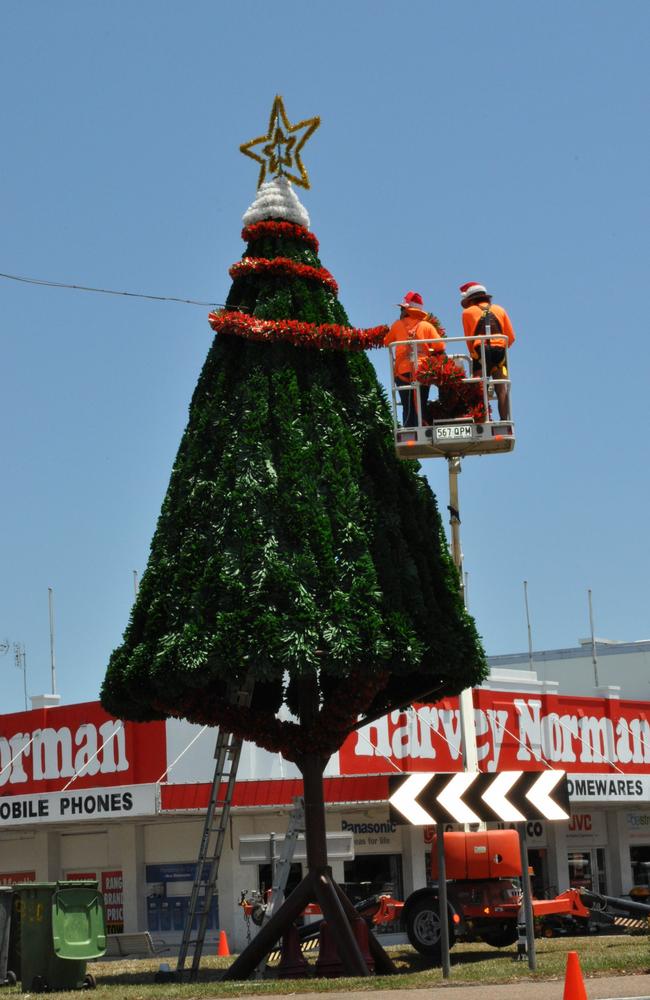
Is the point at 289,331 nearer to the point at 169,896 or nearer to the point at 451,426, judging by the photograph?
the point at 451,426

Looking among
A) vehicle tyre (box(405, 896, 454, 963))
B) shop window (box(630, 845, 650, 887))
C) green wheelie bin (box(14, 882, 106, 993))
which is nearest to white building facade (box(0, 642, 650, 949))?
shop window (box(630, 845, 650, 887))

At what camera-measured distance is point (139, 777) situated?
29.1 m

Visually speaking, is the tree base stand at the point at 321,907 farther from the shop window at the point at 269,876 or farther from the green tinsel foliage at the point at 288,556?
the shop window at the point at 269,876

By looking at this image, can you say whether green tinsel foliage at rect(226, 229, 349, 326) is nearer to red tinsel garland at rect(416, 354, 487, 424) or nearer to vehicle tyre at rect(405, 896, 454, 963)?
red tinsel garland at rect(416, 354, 487, 424)

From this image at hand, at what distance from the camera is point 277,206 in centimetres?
1767

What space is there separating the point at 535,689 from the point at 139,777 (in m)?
10.5

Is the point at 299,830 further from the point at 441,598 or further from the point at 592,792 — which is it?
the point at 592,792

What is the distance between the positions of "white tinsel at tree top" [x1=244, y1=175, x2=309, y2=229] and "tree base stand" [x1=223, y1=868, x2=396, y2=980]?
7578 millimetres

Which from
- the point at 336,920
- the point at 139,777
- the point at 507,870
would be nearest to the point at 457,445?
the point at 336,920

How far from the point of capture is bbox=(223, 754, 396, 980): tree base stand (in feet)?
52.7

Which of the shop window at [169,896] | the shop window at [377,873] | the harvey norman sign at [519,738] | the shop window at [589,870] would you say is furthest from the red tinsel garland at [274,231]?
the shop window at [589,870]

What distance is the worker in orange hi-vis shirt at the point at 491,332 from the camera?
668 inches

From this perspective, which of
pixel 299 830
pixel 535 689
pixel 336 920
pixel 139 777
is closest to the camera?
pixel 336 920

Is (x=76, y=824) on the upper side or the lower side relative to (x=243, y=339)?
lower
